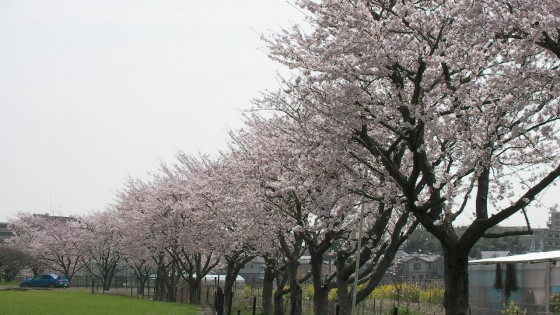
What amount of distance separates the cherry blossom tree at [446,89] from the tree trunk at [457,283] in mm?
17

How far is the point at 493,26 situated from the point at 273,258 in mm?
18790

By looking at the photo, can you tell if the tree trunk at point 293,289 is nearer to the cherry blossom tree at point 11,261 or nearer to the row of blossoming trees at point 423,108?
the row of blossoming trees at point 423,108

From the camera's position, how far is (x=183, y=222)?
1683 inches

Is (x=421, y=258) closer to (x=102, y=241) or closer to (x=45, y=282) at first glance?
(x=102, y=241)

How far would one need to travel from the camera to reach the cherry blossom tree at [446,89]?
34.4 feet

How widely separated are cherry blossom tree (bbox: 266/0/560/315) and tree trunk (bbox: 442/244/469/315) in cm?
2

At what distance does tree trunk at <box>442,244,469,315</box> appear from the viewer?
1216cm

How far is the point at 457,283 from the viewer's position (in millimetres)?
12219

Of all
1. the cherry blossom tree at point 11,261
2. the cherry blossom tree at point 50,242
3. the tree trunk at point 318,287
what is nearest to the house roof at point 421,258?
the cherry blossom tree at point 50,242

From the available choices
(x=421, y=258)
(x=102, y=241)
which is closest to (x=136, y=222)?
(x=102, y=241)

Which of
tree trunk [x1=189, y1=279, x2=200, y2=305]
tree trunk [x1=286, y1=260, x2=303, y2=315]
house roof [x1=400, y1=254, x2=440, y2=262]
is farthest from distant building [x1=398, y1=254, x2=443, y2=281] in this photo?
tree trunk [x1=286, y1=260, x2=303, y2=315]

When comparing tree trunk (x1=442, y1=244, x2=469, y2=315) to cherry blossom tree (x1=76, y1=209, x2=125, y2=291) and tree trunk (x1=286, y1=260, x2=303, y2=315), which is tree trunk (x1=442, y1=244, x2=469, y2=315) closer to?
tree trunk (x1=286, y1=260, x2=303, y2=315)

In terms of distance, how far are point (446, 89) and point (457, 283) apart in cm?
329

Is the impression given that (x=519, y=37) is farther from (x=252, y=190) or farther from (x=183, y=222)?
(x=183, y=222)
